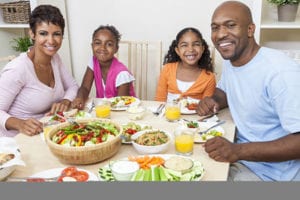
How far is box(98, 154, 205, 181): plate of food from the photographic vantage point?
999mm

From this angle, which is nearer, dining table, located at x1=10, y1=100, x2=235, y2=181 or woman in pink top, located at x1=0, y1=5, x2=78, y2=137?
dining table, located at x1=10, y1=100, x2=235, y2=181

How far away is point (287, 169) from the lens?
1.37 metres

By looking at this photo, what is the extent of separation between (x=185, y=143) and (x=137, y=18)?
6.47 feet

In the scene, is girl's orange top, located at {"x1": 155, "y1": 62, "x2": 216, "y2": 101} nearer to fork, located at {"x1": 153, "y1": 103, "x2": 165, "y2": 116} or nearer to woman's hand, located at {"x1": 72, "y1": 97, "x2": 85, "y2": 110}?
fork, located at {"x1": 153, "y1": 103, "x2": 165, "y2": 116}

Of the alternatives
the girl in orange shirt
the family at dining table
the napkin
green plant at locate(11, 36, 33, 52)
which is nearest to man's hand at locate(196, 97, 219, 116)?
the family at dining table

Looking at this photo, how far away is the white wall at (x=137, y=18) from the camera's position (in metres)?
2.86

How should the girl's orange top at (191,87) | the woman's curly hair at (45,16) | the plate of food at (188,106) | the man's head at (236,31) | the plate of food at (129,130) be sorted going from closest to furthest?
the plate of food at (129,130) → the man's head at (236,31) → the plate of food at (188,106) → the woman's curly hair at (45,16) → the girl's orange top at (191,87)

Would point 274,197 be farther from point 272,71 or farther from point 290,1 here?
point 290,1

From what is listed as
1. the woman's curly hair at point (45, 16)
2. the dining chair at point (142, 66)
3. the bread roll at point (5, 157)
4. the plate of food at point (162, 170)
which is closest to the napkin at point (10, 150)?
the bread roll at point (5, 157)

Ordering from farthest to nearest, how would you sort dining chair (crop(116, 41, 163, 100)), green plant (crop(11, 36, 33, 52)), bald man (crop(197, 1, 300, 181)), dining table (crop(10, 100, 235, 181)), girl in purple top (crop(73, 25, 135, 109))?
green plant (crop(11, 36, 33, 52)), dining chair (crop(116, 41, 163, 100)), girl in purple top (crop(73, 25, 135, 109)), bald man (crop(197, 1, 300, 181)), dining table (crop(10, 100, 235, 181))

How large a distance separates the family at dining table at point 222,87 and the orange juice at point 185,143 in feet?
0.20

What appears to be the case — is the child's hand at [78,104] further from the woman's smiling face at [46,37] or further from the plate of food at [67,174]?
the plate of food at [67,174]

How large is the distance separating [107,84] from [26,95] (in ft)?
2.22

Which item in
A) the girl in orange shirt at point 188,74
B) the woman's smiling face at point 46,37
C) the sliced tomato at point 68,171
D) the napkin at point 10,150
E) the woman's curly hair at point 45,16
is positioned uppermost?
the woman's curly hair at point 45,16
